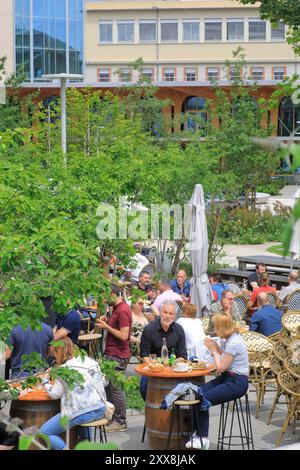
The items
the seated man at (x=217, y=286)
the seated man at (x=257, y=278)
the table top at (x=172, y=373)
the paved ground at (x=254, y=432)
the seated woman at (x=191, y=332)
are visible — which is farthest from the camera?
the seated man at (x=257, y=278)

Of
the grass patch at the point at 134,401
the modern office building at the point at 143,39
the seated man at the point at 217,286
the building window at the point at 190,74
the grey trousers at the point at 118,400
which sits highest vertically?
the modern office building at the point at 143,39

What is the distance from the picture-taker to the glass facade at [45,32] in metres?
82.2

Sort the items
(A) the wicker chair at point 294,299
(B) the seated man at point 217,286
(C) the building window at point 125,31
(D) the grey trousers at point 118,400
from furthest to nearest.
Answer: (C) the building window at point 125,31 → (B) the seated man at point 217,286 → (A) the wicker chair at point 294,299 → (D) the grey trousers at point 118,400

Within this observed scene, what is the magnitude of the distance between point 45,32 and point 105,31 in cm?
630

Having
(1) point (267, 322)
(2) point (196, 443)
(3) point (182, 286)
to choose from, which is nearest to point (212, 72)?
(3) point (182, 286)

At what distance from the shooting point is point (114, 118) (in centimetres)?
3488

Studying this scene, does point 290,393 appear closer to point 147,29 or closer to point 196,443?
point 196,443

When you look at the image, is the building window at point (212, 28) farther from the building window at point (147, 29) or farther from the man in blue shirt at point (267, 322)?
the man in blue shirt at point (267, 322)

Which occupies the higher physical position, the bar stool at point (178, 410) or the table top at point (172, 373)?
the table top at point (172, 373)

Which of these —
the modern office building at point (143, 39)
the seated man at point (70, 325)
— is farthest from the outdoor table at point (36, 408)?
the modern office building at point (143, 39)

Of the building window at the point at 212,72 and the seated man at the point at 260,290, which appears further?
the building window at the point at 212,72

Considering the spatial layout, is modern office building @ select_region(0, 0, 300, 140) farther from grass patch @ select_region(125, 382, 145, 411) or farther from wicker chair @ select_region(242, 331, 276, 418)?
wicker chair @ select_region(242, 331, 276, 418)

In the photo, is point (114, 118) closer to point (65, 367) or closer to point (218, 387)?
point (218, 387)
